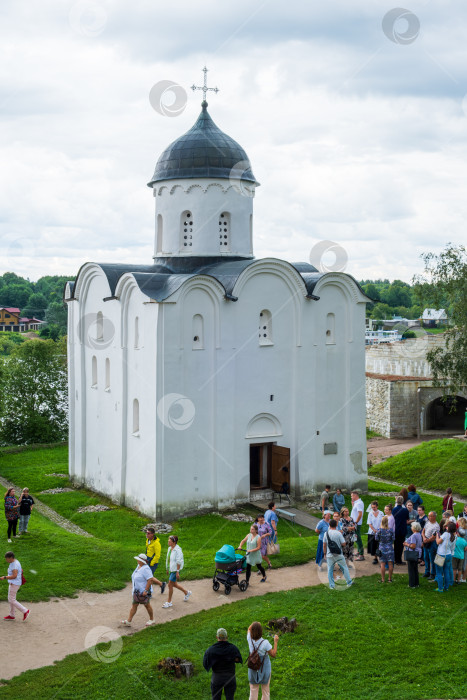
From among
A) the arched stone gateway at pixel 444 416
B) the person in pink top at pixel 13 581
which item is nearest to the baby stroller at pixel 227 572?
the person in pink top at pixel 13 581

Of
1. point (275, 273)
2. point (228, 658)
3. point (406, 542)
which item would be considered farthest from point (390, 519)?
point (275, 273)

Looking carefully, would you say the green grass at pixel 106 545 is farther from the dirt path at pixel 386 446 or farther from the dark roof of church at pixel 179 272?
the dirt path at pixel 386 446

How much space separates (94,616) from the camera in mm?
14141

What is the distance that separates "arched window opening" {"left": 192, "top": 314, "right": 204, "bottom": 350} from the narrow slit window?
3.75 m

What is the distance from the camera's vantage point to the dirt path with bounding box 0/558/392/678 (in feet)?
40.7

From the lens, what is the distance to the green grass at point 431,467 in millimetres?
27578

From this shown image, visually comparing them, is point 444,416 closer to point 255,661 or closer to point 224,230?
point 224,230

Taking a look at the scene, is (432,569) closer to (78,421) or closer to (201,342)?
(201,342)

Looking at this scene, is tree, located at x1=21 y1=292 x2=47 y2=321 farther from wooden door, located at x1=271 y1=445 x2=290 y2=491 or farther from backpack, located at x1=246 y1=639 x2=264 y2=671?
backpack, located at x1=246 y1=639 x2=264 y2=671

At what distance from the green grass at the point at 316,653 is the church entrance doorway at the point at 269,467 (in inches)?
387

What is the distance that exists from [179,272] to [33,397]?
18082 mm

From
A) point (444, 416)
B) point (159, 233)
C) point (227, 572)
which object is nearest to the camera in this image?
point (227, 572)

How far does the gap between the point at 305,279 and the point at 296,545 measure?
33.1 ft

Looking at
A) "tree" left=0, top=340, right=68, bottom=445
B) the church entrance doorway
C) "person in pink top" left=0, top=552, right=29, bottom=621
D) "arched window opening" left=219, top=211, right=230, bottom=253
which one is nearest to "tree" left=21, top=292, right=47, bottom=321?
"tree" left=0, top=340, right=68, bottom=445
